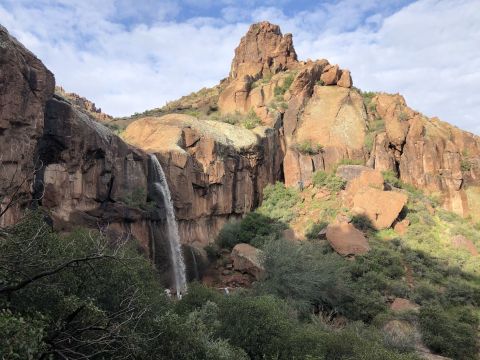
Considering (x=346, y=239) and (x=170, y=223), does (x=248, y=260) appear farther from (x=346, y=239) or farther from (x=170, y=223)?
(x=346, y=239)

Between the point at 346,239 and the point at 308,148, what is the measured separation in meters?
13.6

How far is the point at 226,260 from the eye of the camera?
2956 cm

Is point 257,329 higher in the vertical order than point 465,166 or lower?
lower

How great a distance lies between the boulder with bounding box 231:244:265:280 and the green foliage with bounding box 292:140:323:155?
→ 14039mm

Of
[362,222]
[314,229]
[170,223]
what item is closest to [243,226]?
[314,229]

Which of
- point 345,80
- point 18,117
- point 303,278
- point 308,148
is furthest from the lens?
point 345,80

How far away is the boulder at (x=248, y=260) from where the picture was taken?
Result: 1065 inches

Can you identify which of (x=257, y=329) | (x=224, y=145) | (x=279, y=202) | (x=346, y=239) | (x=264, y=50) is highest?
(x=264, y=50)

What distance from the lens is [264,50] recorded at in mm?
57188

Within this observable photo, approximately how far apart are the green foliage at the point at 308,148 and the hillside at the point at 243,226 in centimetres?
21

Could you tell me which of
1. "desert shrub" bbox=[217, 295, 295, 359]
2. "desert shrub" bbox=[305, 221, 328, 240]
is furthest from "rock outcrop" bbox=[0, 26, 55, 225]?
"desert shrub" bbox=[305, 221, 328, 240]

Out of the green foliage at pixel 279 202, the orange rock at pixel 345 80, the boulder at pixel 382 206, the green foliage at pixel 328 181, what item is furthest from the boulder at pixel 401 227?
the orange rock at pixel 345 80

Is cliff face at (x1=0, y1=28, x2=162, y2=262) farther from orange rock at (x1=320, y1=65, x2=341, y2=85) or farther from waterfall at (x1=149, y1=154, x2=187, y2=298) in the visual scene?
orange rock at (x1=320, y1=65, x2=341, y2=85)

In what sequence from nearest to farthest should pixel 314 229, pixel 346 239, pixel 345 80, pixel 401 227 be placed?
pixel 346 239, pixel 401 227, pixel 314 229, pixel 345 80
